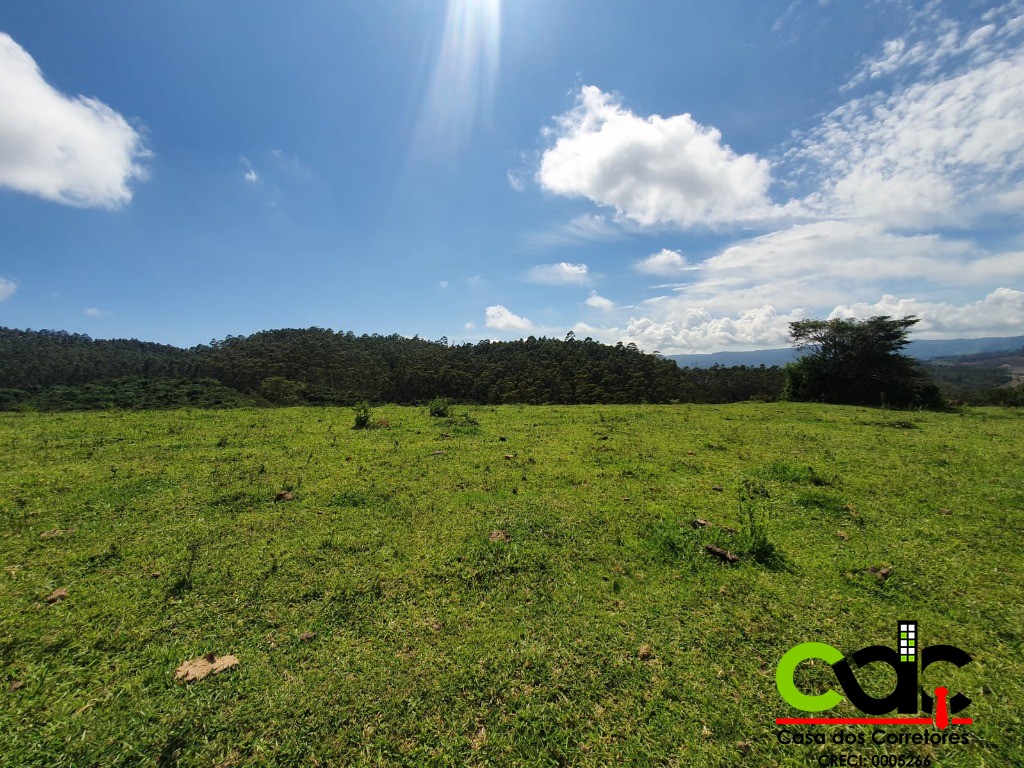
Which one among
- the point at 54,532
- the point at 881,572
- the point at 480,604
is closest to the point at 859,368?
the point at 881,572

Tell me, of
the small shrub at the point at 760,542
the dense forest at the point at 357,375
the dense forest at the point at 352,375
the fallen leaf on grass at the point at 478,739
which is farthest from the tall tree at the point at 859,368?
the fallen leaf on grass at the point at 478,739

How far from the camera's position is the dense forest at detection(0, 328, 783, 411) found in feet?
142

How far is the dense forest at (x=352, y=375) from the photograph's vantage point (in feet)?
142

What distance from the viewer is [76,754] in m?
3.03

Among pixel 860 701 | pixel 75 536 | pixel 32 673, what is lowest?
pixel 860 701

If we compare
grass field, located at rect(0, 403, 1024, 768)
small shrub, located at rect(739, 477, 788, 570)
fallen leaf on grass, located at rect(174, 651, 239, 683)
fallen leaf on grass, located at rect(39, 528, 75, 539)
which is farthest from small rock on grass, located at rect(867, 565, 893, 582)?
fallen leaf on grass, located at rect(39, 528, 75, 539)

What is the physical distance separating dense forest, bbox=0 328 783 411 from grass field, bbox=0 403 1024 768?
3087 centimetres

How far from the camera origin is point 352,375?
2751 inches

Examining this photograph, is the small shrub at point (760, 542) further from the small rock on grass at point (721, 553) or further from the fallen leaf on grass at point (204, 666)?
the fallen leaf on grass at point (204, 666)

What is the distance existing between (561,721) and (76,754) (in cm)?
366

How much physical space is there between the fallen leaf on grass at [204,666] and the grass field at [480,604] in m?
0.09

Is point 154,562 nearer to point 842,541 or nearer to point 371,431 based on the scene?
point 371,431

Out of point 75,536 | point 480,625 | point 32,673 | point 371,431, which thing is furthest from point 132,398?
point 480,625

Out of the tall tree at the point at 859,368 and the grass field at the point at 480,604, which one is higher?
the tall tree at the point at 859,368
